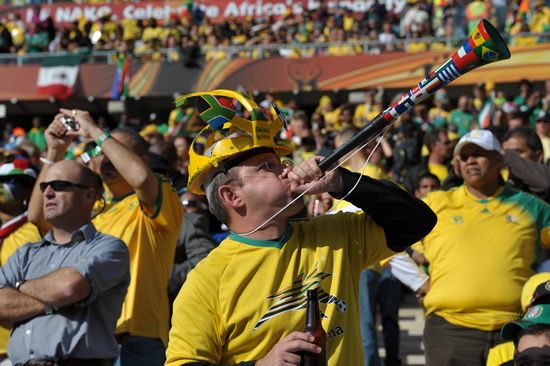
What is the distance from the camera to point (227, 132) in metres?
3.56

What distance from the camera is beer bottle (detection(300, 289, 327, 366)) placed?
3013 mm

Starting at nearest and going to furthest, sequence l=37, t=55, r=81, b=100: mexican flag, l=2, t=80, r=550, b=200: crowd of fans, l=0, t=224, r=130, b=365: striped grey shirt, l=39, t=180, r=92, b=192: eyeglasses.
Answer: l=0, t=224, r=130, b=365: striped grey shirt → l=39, t=180, r=92, b=192: eyeglasses → l=2, t=80, r=550, b=200: crowd of fans → l=37, t=55, r=81, b=100: mexican flag

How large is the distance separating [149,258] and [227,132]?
1.90 metres

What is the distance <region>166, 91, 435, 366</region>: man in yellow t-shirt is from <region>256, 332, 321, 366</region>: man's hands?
0.32 feet

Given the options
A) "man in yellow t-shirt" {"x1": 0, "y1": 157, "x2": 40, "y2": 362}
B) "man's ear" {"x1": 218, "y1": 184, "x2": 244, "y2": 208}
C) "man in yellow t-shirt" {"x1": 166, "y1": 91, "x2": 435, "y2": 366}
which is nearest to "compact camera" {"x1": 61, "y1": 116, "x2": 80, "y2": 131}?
"man in yellow t-shirt" {"x1": 0, "y1": 157, "x2": 40, "y2": 362}

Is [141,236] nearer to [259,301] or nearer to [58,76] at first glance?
[259,301]

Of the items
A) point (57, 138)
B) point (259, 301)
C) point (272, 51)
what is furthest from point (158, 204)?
point (272, 51)

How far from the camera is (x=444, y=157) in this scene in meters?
9.83

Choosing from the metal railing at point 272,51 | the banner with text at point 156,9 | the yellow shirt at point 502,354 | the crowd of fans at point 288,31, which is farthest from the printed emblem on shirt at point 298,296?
the banner with text at point 156,9

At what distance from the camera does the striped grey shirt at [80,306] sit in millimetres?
4562

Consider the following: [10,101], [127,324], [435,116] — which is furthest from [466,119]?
[10,101]

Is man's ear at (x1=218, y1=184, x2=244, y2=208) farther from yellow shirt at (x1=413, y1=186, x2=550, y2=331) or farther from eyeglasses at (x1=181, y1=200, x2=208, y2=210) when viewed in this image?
eyeglasses at (x1=181, y1=200, x2=208, y2=210)

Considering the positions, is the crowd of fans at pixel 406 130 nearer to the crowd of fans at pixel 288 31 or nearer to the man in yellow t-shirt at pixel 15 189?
the man in yellow t-shirt at pixel 15 189

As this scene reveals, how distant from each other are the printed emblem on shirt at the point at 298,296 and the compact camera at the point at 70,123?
7.51 feet
